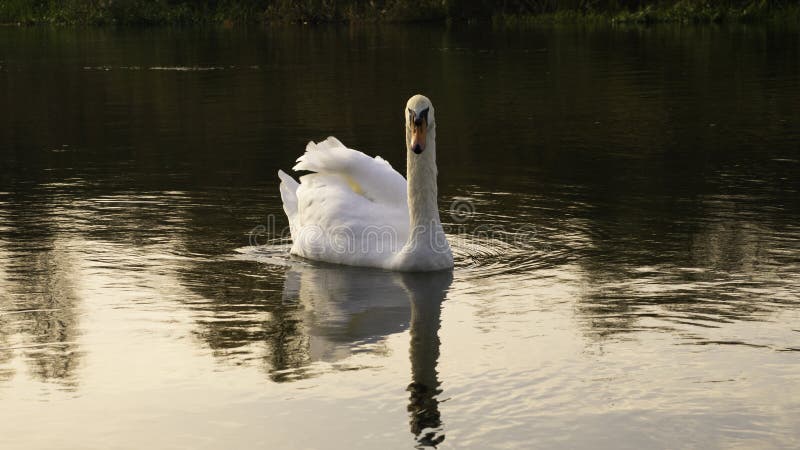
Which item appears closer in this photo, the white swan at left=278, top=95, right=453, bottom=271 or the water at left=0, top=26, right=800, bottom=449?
the water at left=0, top=26, right=800, bottom=449

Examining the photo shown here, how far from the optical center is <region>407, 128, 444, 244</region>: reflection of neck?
11938mm

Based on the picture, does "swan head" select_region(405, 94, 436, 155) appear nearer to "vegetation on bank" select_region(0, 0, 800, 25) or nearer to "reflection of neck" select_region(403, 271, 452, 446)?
"reflection of neck" select_region(403, 271, 452, 446)

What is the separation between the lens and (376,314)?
10727 mm

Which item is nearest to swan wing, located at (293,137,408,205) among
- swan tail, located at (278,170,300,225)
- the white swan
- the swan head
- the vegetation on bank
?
the white swan

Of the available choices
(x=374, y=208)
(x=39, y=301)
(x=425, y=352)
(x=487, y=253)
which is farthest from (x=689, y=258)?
(x=39, y=301)

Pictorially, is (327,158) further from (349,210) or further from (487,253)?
(487,253)

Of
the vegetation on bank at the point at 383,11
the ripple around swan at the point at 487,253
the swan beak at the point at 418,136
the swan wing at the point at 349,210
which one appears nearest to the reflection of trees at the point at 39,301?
the ripple around swan at the point at 487,253

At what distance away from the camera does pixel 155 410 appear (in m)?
8.39

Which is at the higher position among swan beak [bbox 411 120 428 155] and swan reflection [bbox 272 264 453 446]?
swan beak [bbox 411 120 428 155]

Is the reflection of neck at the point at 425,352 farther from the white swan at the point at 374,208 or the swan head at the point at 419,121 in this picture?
the swan head at the point at 419,121

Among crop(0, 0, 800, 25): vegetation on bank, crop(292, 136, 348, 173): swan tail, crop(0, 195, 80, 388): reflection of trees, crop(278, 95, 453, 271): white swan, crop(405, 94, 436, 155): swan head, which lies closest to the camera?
crop(0, 195, 80, 388): reflection of trees

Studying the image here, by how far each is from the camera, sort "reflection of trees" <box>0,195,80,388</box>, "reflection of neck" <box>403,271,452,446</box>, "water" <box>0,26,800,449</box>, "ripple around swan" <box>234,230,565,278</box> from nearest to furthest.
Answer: "reflection of neck" <box>403,271,452,446</box> → "water" <box>0,26,800,449</box> → "reflection of trees" <box>0,195,80,388</box> → "ripple around swan" <box>234,230,565,278</box>

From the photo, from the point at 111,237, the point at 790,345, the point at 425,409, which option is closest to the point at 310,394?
the point at 425,409

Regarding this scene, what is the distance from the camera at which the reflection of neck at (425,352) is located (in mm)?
8000
